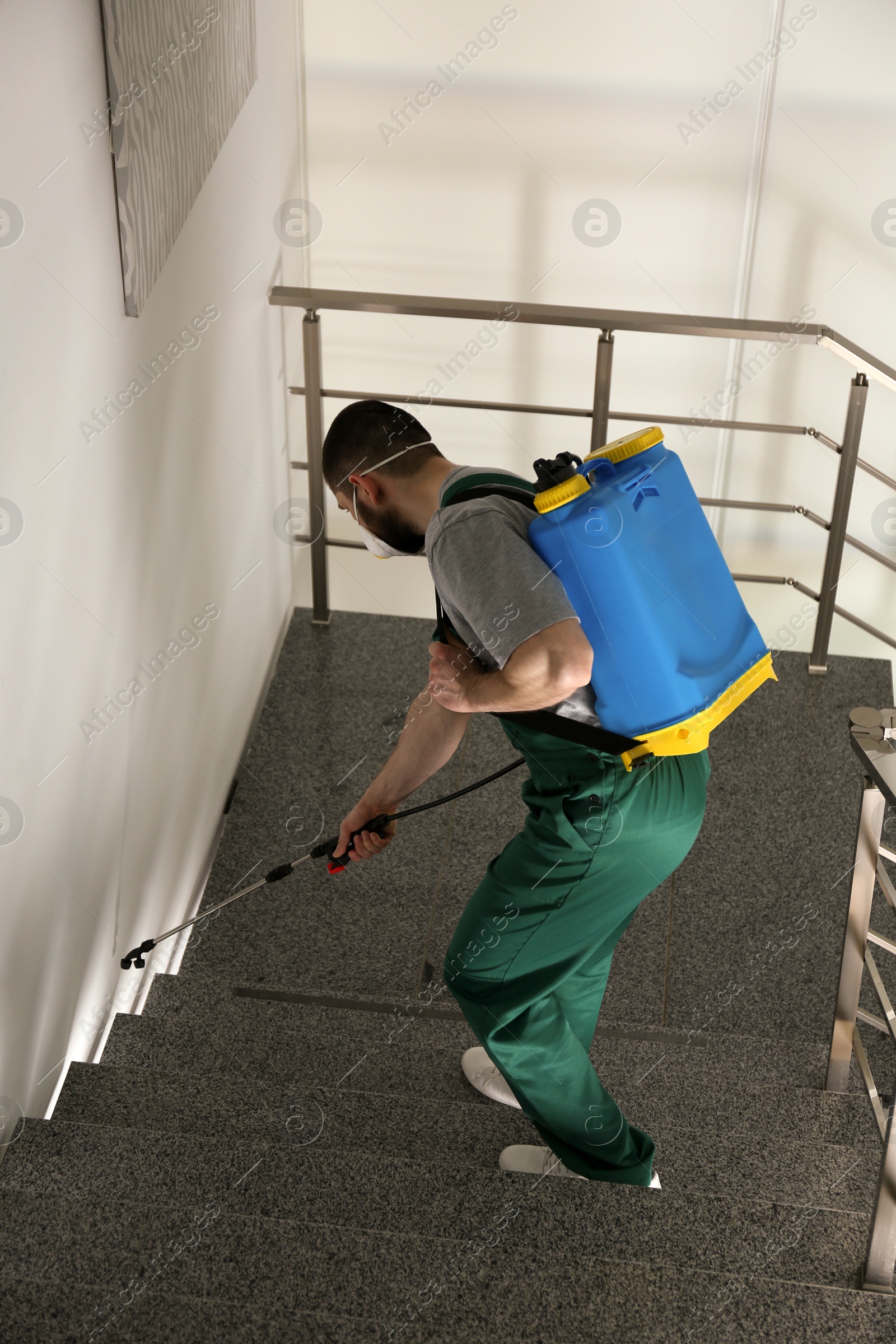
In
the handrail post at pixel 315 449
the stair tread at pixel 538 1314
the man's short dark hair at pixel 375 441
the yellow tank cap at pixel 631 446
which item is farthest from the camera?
the handrail post at pixel 315 449

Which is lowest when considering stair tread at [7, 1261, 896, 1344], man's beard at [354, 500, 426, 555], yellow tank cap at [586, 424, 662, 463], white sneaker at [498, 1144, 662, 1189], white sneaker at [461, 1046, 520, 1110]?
white sneaker at [461, 1046, 520, 1110]

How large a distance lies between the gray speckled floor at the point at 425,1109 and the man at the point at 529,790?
0.18 m

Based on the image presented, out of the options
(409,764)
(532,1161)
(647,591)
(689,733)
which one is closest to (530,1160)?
(532,1161)

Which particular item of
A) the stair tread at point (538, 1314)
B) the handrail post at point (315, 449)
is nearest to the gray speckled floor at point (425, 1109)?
the stair tread at point (538, 1314)

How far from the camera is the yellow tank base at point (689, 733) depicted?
62.5 inches

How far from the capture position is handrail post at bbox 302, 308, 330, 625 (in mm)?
3084

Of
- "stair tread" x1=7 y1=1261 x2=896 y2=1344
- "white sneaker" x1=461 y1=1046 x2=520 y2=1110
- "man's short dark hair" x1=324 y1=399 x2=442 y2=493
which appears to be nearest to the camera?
"stair tread" x1=7 y1=1261 x2=896 y2=1344

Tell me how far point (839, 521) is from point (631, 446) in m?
1.76

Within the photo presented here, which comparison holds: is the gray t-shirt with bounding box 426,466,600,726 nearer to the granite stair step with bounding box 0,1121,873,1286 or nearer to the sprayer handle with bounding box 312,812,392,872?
Result: the sprayer handle with bounding box 312,812,392,872

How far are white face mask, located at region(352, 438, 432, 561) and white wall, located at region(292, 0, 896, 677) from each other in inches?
83.4

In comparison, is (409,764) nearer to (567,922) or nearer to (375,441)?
(567,922)

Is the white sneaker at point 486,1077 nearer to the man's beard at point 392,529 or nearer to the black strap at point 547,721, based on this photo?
the black strap at point 547,721

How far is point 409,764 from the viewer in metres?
1.92

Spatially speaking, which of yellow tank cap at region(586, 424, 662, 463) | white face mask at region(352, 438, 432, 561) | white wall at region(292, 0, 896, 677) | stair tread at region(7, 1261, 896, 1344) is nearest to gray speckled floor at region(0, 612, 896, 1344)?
stair tread at region(7, 1261, 896, 1344)
